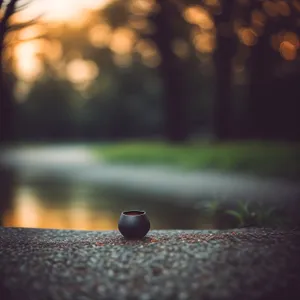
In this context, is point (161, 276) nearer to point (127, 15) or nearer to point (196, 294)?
point (196, 294)

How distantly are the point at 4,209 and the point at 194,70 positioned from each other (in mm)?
19895

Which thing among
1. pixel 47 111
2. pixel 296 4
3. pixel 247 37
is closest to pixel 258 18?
pixel 247 37

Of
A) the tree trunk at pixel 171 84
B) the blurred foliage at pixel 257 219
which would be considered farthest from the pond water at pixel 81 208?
the tree trunk at pixel 171 84

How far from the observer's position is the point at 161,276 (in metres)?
3.91

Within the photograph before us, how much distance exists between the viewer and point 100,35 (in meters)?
24.7

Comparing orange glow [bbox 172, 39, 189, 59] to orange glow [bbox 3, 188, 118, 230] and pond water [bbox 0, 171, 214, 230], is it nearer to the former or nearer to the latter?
pond water [bbox 0, 171, 214, 230]

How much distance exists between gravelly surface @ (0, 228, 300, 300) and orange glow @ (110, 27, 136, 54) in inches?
701

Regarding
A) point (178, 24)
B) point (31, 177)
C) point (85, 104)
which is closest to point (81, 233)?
point (31, 177)

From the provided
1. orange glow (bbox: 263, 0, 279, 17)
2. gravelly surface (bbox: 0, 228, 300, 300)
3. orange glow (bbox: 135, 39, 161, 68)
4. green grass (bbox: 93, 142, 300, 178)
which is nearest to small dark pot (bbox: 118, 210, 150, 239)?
gravelly surface (bbox: 0, 228, 300, 300)

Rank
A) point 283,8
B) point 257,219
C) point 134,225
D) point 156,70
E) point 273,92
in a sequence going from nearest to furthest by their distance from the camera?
point 134,225 → point 257,219 → point 283,8 → point 273,92 → point 156,70

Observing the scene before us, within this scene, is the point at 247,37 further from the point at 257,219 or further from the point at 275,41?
the point at 257,219

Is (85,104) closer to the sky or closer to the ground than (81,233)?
closer to the sky

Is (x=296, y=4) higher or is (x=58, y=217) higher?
(x=296, y=4)

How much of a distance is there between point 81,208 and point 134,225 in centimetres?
465
